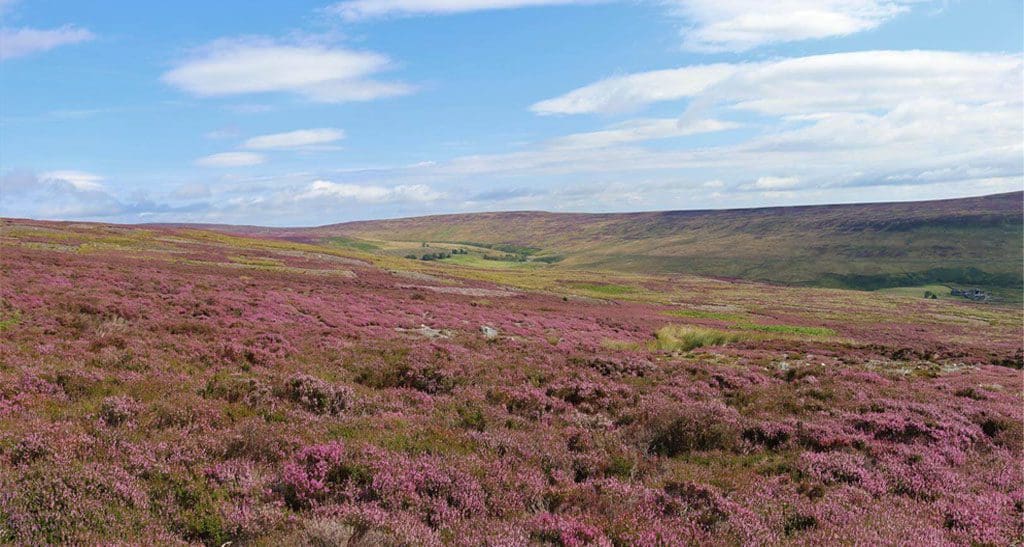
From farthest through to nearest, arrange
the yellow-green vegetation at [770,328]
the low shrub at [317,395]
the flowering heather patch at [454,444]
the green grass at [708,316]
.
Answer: the green grass at [708,316]
the yellow-green vegetation at [770,328]
the low shrub at [317,395]
the flowering heather patch at [454,444]

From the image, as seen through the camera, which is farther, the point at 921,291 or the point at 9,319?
the point at 921,291

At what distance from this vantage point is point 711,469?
8.50m

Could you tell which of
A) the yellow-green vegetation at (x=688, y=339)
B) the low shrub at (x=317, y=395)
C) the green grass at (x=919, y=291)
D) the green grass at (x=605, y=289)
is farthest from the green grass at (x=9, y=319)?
the green grass at (x=919, y=291)

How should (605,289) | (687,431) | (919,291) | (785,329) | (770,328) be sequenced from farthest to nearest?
(919,291)
(605,289)
(770,328)
(785,329)
(687,431)

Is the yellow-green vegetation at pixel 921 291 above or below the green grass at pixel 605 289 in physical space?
below

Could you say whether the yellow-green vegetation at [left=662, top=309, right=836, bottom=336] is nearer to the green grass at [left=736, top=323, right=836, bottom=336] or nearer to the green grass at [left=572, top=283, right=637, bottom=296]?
the green grass at [left=736, top=323, right=836, bottom=336]

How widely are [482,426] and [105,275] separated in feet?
94.0

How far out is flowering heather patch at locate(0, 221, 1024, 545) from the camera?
5.70 metres

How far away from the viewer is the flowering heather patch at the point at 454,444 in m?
5.70

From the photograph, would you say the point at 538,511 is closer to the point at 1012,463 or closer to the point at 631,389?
the point at 631,389

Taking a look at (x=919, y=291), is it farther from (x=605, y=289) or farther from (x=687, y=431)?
(x=687, y=431)

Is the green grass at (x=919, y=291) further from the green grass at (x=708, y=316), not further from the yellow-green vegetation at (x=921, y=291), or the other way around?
the green grass at (x=708, y=316)

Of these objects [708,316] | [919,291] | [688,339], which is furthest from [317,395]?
[919,291]

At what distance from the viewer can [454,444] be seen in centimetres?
845
